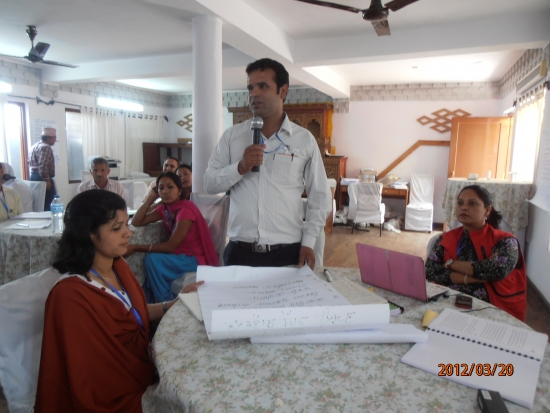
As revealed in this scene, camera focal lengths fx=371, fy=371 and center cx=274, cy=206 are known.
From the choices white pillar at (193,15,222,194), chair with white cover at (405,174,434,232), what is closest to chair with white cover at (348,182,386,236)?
chair with white cover at (405,174,434,232)

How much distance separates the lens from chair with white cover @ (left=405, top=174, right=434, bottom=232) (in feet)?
20.3

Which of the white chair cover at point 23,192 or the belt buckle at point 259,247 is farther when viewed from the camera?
the white chair cover at point 23,192

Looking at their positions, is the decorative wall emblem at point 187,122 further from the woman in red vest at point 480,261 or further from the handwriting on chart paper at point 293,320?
the handwriting on chart paper at point 293,320

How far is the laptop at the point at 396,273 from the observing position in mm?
1147

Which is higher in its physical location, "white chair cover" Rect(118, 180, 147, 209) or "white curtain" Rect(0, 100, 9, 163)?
"white curtain" Rect(0, 100, 9, 163)

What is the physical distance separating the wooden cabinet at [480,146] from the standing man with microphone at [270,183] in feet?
16.9

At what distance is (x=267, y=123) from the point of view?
165cm

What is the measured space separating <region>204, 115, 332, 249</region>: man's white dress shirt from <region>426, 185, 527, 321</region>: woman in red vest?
2.06 ft

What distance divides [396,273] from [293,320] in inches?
19.7

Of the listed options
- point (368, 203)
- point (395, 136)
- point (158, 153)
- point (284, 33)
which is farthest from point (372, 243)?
point (158, 153)

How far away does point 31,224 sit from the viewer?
2.62 m

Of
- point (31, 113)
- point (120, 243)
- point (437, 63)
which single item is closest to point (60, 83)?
point (31, 113)
